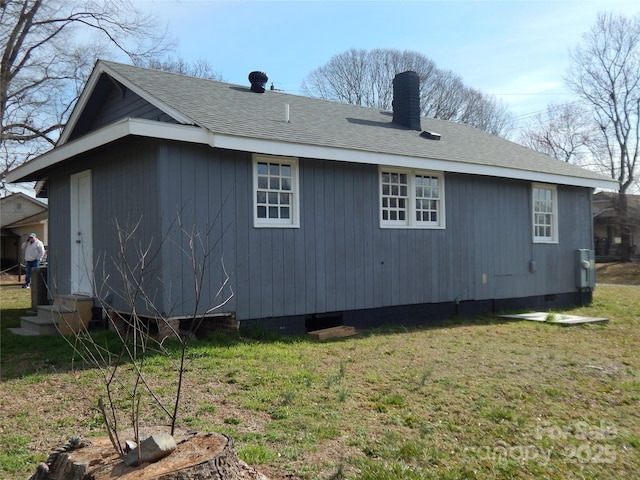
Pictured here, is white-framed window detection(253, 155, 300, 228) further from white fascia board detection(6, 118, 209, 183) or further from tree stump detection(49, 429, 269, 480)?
tree stump detection(49, 429, 269, 480)

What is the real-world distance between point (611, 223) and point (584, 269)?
27.7 metres

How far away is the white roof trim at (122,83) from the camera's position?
826 cm

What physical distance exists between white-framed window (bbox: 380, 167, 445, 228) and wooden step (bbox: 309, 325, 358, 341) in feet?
6.70

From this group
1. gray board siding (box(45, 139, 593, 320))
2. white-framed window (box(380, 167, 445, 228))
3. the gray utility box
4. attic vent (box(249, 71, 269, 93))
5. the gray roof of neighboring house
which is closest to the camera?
gray board siding (box(45, 139, 593, 320))

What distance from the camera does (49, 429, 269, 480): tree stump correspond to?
120 inches

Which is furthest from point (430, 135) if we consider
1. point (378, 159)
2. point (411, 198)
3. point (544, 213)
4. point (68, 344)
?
point (68, 344)

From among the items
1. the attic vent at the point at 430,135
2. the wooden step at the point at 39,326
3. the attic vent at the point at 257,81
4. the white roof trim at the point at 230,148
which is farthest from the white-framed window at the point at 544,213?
the wooden step at the point at 39,326

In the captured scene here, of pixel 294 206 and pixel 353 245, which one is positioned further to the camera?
pixel 353 245

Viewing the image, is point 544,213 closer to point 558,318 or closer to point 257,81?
point 558,318

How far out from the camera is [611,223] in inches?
1510

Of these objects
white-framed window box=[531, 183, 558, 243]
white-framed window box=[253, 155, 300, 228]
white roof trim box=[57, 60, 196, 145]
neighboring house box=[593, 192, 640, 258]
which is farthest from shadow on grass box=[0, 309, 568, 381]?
neighboring house box=[593, 192, 640, 258]

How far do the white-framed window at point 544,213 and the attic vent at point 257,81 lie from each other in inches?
247

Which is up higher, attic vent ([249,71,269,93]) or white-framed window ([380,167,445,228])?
attic vent ([249,71,269,93])

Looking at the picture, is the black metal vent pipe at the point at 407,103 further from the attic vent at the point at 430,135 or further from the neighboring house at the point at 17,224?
the neighboring house at the point at 17,224
